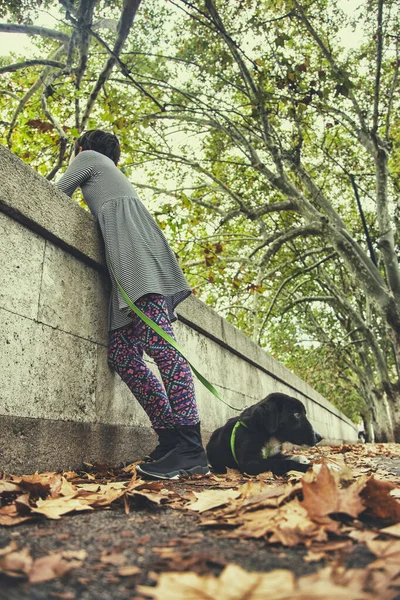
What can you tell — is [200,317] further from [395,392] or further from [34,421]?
[395,392]

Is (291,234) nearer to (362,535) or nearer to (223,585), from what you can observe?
(362,535)

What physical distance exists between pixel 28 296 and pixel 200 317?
2.78 m

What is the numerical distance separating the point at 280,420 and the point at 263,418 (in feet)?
0.76

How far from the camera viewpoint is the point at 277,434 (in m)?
3.70

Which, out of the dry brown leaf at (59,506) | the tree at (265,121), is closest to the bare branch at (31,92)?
the tree at (265,121)

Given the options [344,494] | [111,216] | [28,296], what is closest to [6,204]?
[28,296]

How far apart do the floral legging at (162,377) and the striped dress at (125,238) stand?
12 cm

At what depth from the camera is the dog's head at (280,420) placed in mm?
3523

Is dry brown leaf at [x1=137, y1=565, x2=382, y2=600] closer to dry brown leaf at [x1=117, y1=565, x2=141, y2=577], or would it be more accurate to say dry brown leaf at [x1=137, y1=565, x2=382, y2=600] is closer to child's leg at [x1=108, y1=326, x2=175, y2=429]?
dry brown leaf at [x1=117, y1=565, x2=141, y2=577]

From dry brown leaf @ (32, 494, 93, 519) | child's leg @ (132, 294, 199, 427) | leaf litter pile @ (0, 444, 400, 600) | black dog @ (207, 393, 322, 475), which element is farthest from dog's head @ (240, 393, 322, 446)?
dry brown leaf @ (32, 494, 93, 519)

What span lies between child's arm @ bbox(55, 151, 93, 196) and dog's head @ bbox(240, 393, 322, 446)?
7.25 feet

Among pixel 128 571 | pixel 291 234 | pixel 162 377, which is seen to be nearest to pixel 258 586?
pixel 128 571

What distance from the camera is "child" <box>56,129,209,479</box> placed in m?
2.80

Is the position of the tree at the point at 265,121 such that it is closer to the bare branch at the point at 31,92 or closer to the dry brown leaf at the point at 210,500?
the bare branch at the point at 31,92
